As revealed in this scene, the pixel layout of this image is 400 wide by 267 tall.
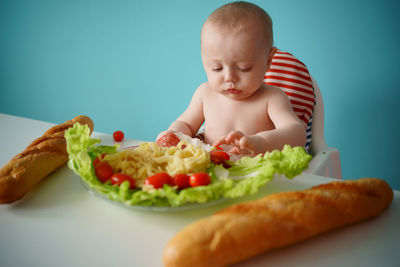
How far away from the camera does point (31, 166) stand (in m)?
0.83

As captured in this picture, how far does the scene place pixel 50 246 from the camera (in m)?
0.64

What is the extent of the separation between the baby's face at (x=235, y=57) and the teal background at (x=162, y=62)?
97cm

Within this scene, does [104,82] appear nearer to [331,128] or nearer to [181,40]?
[181,40]

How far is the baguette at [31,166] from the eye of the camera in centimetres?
77

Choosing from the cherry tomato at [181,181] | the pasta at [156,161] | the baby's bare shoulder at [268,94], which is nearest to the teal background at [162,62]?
the baby's bare shoulder at [268,94]

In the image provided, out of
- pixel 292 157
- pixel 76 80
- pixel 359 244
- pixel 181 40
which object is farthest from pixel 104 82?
pixel 359 244

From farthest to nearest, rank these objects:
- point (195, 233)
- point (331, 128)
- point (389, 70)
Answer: point (331, 128) < point (389, 70) < point (195, 233)

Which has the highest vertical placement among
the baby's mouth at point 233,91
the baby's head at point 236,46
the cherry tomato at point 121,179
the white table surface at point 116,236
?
the baby's head at point 236,46

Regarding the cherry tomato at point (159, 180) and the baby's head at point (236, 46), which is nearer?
the cherry tomato at point (159, 180)

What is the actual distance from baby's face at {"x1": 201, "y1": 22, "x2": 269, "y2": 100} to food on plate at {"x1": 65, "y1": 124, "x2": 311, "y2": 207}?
34 centimetres

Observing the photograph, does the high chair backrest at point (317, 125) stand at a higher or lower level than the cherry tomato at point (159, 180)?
lower

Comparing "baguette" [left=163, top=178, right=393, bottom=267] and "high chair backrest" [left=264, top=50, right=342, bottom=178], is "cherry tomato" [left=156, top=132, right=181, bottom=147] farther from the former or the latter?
"high chair backrest" [left=264, top=50, right=342, bottom=178]

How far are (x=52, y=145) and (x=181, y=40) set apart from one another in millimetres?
1754

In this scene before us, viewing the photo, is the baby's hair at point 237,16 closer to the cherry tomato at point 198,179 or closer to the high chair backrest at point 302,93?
the high chair backrest at point 302,93
